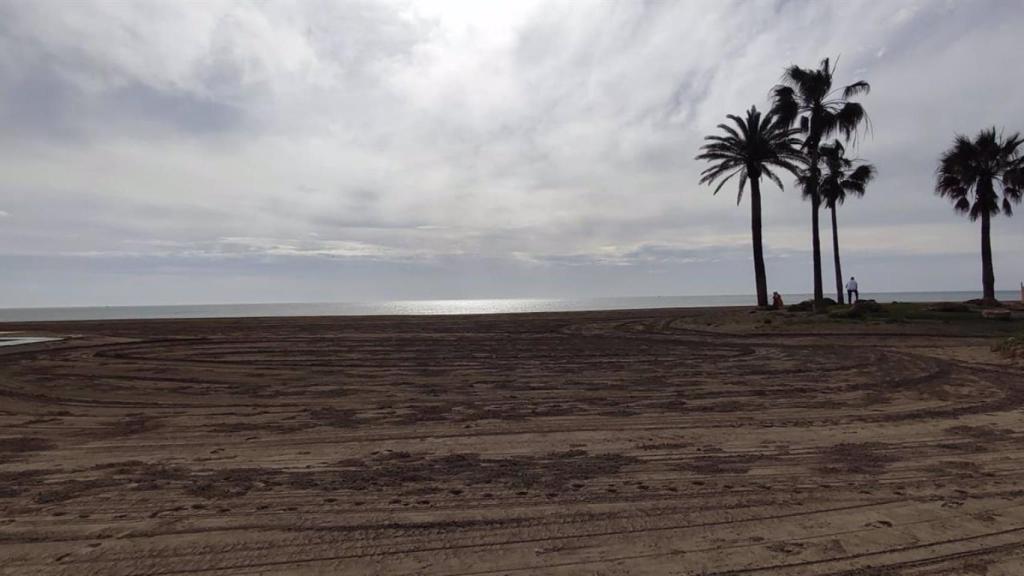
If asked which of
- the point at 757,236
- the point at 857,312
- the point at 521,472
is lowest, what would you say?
the point at 521,472

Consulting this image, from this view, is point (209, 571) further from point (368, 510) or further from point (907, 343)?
point (907, 343)

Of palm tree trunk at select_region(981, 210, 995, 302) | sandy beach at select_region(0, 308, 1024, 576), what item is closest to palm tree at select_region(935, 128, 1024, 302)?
palm tree trunk at select_region(981, 210, 995, 302)

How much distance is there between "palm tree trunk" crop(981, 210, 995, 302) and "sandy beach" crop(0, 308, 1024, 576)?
84.4 feet

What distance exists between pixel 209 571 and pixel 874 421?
849 centimetres

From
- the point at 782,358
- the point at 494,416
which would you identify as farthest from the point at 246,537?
the point at 782,358

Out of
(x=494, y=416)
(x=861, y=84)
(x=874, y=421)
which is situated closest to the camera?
(x=874, y=421)

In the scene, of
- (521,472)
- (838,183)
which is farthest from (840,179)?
(521,472)

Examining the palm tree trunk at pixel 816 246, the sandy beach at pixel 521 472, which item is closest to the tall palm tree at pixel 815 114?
the palm tree trunk at pixel 816 246

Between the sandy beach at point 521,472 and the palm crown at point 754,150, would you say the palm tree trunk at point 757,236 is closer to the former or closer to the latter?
the palm crown at point 754,150

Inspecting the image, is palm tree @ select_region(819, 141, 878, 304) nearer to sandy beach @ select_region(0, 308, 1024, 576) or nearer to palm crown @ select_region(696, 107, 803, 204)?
palm crown @ select_region(696, 107, 803, 204)

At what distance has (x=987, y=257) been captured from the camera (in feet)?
110

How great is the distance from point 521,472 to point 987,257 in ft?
129

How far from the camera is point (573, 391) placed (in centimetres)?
1120

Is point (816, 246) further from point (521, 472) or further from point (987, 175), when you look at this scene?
point (521, 472)
